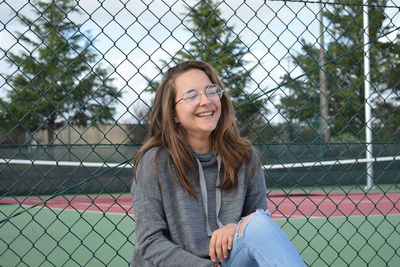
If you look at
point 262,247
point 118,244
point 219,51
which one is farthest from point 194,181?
point 219,51

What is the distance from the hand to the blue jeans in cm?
2

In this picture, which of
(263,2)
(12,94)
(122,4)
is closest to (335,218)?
(263,2)

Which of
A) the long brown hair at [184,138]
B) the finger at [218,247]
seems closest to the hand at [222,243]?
the finger at [218,247]

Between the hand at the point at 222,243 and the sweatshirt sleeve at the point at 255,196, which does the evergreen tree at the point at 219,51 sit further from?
the hand at the point at 222,243

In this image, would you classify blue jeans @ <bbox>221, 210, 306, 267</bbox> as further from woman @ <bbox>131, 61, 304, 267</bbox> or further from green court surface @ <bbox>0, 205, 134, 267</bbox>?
green court surface @ <bbox>0, 205, 134, 267</bbox>

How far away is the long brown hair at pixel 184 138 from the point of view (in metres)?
1.74

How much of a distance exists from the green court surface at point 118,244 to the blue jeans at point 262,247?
890mm

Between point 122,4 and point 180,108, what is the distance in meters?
0.53

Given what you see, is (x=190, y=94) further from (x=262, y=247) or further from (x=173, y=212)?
(x=262, y=247)

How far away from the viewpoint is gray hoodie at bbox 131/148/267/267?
63.9 inches

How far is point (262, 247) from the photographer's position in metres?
1.41

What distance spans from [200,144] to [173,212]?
0.30 meters

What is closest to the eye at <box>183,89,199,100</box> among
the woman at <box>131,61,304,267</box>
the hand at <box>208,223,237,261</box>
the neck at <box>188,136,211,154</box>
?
the woman at <box>131,61,304,267</box>

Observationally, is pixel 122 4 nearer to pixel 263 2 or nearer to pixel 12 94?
pixel 263 2
